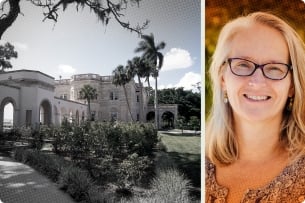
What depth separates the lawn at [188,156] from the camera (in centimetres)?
388

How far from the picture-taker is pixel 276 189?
4055 mm

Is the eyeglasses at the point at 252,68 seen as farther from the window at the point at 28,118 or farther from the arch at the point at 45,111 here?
the window at the point at 28,118

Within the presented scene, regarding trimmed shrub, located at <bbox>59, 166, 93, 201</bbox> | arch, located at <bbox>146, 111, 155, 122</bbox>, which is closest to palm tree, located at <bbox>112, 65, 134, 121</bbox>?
arch, located at <bbox>146, 111, 155, 122</bbox>

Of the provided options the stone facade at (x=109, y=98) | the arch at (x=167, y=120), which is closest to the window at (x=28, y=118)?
the stone facade at (x=109, y=98)

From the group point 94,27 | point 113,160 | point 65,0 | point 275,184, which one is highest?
point 65,0

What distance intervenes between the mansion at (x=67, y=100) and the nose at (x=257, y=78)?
0.83m

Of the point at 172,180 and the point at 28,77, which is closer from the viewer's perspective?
the point at 172,180

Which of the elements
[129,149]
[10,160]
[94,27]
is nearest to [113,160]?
[129,149]

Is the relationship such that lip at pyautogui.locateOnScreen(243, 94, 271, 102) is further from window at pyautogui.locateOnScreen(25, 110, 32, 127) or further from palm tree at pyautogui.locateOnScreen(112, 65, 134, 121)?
window at pyautogui.locateOnScreen(25, 110, 32, 127)

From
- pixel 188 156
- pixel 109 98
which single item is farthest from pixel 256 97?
pixel 109 98

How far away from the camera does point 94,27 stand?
4.10 meters

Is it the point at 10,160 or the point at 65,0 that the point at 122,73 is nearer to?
the point at 65,0

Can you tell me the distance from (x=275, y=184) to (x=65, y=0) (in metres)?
2.98

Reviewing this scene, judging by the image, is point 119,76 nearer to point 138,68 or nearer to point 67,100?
point 138,68
